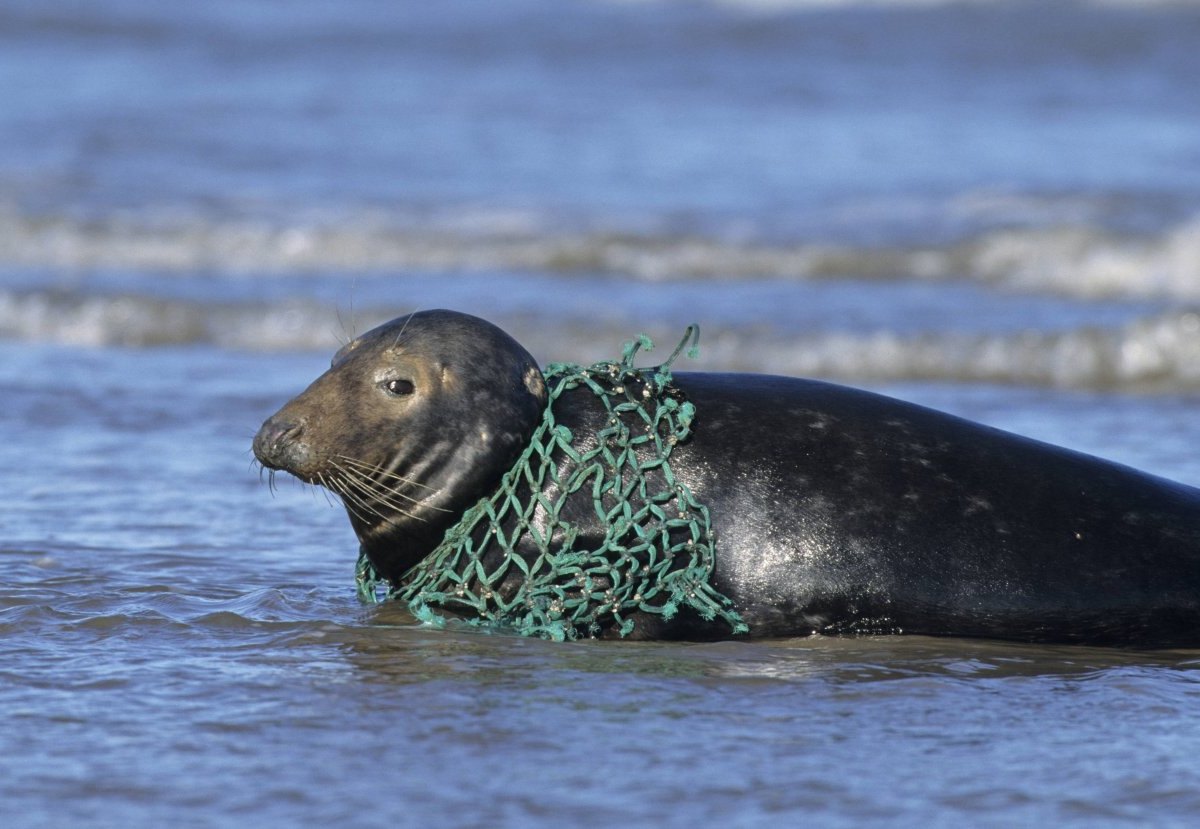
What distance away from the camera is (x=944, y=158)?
1541 cm

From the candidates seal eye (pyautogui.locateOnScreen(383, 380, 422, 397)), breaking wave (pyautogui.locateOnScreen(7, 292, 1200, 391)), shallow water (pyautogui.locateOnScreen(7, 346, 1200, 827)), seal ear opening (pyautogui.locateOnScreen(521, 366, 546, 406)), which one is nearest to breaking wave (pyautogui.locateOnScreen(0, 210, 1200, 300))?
breaking wave (pyautogui.locateOnScreen(7, 292, 1200, 391))

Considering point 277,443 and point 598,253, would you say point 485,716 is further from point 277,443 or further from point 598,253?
point 598,253

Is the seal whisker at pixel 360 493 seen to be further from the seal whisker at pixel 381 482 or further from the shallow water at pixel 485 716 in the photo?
the shallow water at pixel 485 716

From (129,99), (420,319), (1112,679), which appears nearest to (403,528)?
(420,319)

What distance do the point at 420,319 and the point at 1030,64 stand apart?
58.0 feet

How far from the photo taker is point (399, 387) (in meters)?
4.43

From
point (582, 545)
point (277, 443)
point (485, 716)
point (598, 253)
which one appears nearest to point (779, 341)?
point (598, 253)

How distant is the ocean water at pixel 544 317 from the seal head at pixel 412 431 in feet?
1.24

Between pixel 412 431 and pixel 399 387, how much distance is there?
0.13 metres

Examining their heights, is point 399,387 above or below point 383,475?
above

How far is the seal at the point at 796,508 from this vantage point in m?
4.39

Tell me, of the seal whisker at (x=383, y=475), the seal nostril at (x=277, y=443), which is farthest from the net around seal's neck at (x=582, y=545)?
the seal nostril at (x=277, y=443)

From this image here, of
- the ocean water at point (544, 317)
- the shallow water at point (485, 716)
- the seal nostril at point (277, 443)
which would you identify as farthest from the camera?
the seal nostril at point (277, 443)

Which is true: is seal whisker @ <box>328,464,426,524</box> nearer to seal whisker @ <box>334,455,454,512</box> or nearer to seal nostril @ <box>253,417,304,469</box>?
seal whisker @ <box>334,455,454,512</box>
